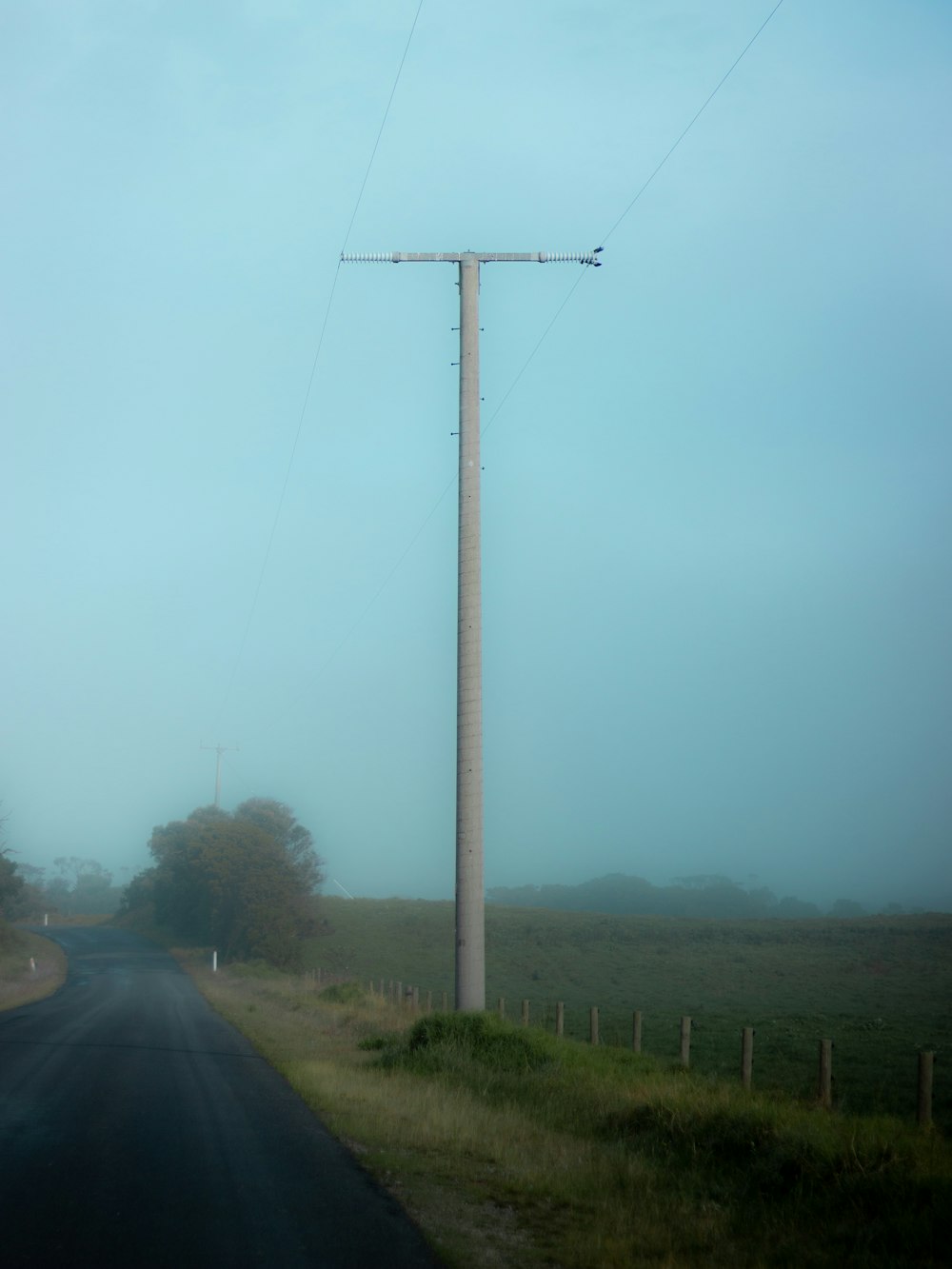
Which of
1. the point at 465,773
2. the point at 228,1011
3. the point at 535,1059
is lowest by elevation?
the point at 228,1011

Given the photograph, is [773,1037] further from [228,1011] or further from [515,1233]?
[515,1233]

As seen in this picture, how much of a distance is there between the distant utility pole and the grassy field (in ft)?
12.9

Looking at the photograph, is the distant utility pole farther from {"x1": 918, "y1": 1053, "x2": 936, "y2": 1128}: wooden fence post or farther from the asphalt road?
{"x1": 918, "y1": 1053, "x2": 936, "y2": 1128}: wooden fence post

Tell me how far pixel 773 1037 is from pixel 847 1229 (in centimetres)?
2018

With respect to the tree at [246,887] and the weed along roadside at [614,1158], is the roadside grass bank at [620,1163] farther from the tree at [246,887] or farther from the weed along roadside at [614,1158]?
the tree at [246,887]

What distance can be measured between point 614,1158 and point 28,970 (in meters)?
42.1

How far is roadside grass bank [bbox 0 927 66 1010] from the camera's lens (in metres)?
34.1

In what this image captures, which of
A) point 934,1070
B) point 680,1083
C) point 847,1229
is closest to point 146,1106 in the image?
point 680,1083

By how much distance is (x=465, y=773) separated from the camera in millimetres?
17109

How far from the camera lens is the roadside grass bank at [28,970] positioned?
3407 cm

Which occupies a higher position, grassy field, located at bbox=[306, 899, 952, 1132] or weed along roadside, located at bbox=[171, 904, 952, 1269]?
weed along roadside, located at bbox=[171, 904, 952, 1269]

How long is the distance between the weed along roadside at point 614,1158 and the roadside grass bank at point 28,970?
1938 cm

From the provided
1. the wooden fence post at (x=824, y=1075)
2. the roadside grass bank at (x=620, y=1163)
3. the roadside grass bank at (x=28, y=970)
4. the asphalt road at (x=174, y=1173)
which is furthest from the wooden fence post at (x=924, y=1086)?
the roadside grass bank at (x=28, y=970)

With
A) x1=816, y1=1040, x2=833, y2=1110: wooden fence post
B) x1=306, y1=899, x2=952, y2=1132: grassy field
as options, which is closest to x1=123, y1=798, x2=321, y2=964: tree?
x1=306, y1=899, x2=952, y2=1132: grassy field
